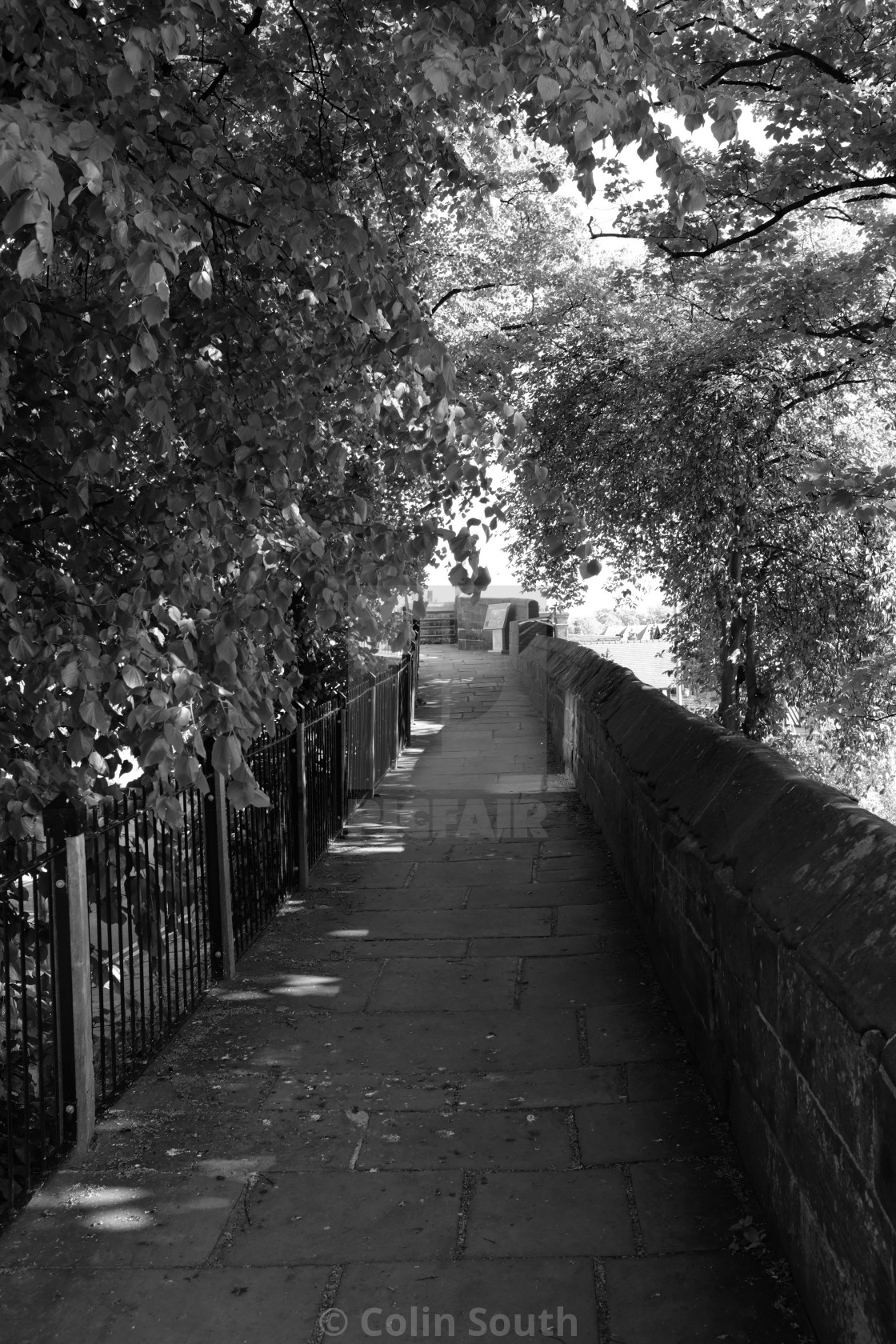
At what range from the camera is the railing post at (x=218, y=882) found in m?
6.18

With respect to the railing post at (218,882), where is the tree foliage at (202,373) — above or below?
above

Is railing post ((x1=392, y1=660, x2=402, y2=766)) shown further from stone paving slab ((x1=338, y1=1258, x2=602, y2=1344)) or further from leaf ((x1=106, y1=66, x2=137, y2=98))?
leaf ((x1=106, y1=66, x2=137, y2=98))

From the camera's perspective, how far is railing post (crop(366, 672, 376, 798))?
12.3 meters

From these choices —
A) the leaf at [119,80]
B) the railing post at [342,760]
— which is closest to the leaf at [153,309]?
the leaf at [119,80]

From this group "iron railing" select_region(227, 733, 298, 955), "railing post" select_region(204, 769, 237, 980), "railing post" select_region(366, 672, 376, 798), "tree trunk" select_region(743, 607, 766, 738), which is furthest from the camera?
"tree trunk" select_region(743, 607, 766, 738)

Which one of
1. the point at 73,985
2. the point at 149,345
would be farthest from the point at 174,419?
the point at 73,985

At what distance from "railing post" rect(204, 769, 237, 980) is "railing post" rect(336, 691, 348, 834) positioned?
3808 millimetres

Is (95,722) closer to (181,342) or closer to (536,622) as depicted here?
(181,342)

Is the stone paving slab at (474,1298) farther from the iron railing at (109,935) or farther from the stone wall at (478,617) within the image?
the stone wall at (478,617)

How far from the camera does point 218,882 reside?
6277mm

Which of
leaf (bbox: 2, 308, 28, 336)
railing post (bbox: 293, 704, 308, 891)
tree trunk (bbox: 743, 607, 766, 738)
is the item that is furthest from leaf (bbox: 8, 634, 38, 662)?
tree trunk (bbox: 743, 607, 766, 738)

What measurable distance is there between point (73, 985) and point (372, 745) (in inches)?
321

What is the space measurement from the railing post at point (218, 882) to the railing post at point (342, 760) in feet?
12.5

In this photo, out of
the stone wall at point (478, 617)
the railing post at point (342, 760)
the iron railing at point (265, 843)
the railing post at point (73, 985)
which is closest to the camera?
the railing post at point (73, 985)
